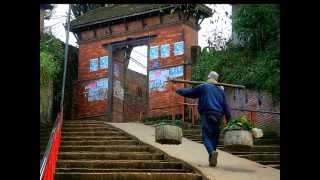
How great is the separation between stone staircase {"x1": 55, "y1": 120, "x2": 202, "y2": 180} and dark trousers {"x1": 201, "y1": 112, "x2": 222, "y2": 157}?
497 mm

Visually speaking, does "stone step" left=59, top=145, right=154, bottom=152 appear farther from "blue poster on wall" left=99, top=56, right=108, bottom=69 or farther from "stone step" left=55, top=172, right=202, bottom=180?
"blue poster on wall" left=99, top=56, right=108, bottom=69

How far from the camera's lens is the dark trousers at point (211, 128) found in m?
9.40

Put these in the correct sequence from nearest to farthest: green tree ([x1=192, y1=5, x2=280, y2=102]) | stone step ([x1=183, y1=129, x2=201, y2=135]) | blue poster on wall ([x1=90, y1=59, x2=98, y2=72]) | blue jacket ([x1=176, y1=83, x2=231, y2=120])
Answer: blue jacket ([x1=176, y1=83, x2=231, y2=120]), green tree ([x1=192, y1=5, x2=280, y2=102]), stone step ([x1=183, y1=129, x2=201, y2=135]), blue poster on wall ([x1=90, y1=59, x2=98, y2=72])

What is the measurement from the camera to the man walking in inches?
372

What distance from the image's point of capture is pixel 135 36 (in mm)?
22062

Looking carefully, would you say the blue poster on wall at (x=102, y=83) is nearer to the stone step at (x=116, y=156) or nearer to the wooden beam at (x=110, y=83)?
the wooden beam at (x=110, y=83)

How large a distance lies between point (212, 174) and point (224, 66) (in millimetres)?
10115

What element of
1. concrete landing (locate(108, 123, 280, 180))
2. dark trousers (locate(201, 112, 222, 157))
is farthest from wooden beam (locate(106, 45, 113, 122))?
dark trousers (locate(201, 112, 222, 157))

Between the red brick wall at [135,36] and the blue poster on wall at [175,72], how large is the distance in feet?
0.54

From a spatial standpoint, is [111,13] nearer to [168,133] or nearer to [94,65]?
[94,65]

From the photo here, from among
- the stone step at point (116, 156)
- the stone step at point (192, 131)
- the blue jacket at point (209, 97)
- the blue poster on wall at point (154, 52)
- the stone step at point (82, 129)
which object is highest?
the blue poster on wall at point (154, 52)

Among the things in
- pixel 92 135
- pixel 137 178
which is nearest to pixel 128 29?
pixel 92 135

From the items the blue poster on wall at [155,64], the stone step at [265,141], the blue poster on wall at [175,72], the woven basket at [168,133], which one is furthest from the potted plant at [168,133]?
the blue poster on wall at [155,64]

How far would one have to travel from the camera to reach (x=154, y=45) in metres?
21.5
